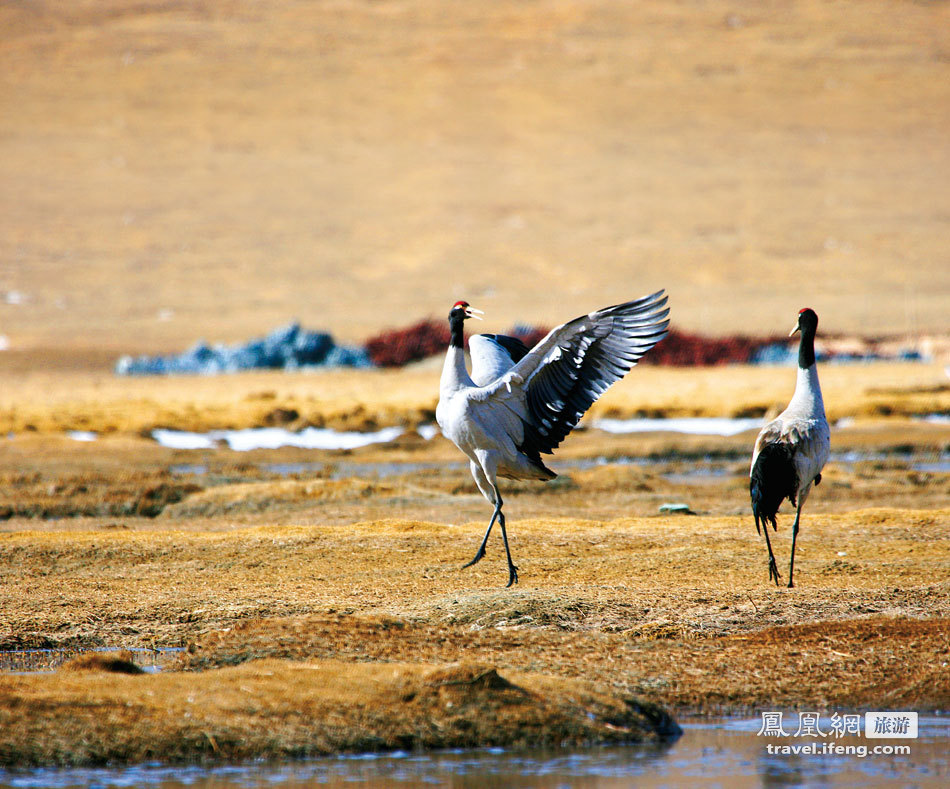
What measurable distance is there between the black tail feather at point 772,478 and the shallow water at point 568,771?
3.92m

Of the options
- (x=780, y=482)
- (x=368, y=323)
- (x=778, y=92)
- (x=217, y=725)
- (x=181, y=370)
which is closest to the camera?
(x=217, y=725)

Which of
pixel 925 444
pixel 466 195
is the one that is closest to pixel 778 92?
pixel 466 195

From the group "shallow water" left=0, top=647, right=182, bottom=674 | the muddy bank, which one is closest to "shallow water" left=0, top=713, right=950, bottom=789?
the muddy bank

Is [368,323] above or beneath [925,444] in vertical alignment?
above

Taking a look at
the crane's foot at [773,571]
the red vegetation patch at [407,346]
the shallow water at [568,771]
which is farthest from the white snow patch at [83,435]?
the shallow water at [568,771]

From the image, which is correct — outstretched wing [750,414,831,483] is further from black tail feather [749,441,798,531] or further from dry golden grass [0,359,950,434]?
dry golden grass [0,359,950,434]

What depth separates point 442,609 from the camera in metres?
9.77

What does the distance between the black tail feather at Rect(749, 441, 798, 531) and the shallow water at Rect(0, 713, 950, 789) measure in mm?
3915

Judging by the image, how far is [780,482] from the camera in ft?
36.6

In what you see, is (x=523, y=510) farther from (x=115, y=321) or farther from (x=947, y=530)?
(x=115, y=321)

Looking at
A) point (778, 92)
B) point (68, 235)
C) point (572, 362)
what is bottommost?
point (572, 362)

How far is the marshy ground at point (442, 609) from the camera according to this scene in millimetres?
7246

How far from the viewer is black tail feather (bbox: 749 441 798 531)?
11023mm

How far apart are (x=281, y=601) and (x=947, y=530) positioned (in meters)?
6.70
